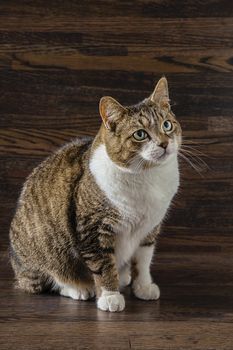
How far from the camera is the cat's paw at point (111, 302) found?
1729 millimetres

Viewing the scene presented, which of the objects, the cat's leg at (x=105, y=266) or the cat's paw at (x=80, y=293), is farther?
the cat's paw at (x=80, y=293)

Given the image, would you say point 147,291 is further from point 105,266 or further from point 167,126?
point 167,126

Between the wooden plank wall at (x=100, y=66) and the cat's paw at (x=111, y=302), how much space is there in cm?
75

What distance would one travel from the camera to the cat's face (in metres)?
1.67

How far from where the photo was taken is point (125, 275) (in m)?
1.95

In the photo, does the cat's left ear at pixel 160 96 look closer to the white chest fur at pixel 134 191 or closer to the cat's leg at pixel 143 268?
the white chest fur at pixel 134 191

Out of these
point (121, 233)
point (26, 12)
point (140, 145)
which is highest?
point (26, 12)

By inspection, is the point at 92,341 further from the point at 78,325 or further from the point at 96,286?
the point at 96,286

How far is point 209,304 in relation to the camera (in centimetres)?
178

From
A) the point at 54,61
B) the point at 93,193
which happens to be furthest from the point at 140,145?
the point at 54,61

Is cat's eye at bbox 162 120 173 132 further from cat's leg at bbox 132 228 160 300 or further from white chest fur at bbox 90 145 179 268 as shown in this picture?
cat's leg at bbox 132 228 160 300

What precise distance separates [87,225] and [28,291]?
316mm

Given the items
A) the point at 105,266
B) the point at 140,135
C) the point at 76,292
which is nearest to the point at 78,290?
the point at 76,292

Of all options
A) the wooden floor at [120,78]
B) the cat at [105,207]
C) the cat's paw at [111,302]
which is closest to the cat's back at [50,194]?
the cat at [105,207]
